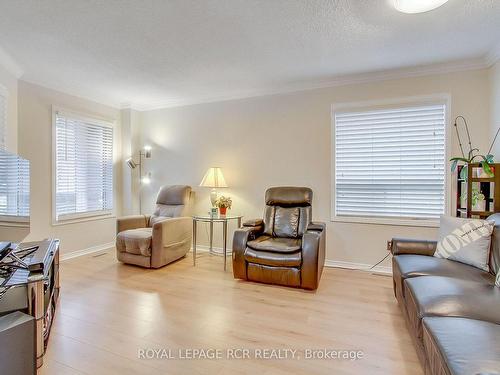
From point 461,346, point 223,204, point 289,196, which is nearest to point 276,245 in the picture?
point 289,196

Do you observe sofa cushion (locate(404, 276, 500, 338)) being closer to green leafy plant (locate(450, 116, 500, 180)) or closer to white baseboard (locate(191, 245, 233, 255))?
green leafy plant (locate(450, 116, 500, 180))

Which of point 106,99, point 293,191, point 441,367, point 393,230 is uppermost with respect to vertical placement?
point 106,99

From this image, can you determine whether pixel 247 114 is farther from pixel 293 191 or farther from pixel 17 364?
pixel 17 364

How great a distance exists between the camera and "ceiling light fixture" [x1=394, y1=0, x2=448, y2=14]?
190 centimetres

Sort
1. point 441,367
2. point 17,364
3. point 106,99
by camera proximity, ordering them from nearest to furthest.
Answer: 1. point 441,367
2. point 17,364
3. point 106,99

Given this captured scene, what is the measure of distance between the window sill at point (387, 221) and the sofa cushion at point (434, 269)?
101cm

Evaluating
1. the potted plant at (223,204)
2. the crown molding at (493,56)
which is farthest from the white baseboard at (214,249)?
the crown molding at (493,56)

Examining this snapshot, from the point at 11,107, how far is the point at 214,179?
98.1 inches

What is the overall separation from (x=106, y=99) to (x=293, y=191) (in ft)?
10.8

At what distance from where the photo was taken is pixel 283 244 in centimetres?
301

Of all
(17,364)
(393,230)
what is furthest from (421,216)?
(17,364)

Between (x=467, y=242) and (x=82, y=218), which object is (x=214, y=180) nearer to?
(x=82, y=218)

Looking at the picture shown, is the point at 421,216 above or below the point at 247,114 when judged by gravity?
below

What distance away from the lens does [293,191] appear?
11.6 ft
